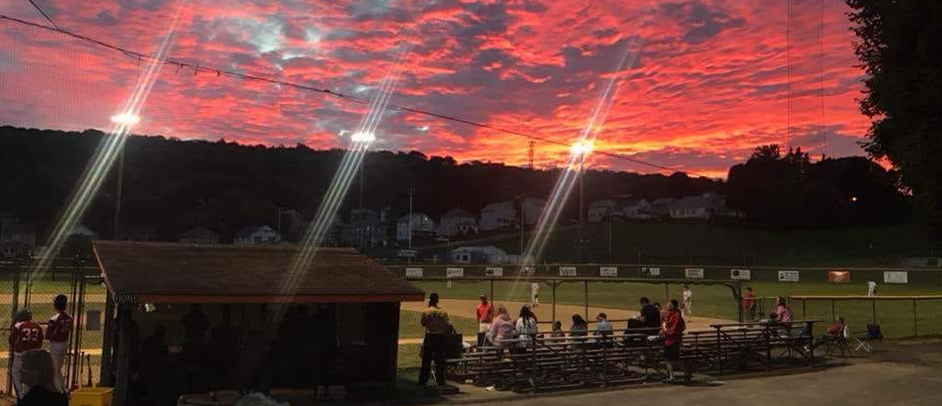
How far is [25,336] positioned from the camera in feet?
33.8

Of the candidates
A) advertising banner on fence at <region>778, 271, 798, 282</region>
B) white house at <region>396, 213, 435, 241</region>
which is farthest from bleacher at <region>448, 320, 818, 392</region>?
white house at <region>396, 213, 435, 241</region>

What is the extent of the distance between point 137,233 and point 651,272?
363ft

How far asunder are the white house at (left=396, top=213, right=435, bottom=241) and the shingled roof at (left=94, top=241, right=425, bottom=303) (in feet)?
479

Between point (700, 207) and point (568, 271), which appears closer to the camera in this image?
point (568, 271)

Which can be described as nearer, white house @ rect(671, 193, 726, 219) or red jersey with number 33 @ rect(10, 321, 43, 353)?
red jersey with number 33 @ rect(10, 321, 43, 353)

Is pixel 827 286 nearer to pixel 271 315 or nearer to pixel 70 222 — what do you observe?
pixel 271 315

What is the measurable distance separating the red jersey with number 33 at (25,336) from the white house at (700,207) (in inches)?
5908

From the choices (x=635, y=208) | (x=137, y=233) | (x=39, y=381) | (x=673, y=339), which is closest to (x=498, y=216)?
(x=635, y=208)

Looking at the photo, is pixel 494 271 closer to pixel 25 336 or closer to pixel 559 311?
pixel 559 311

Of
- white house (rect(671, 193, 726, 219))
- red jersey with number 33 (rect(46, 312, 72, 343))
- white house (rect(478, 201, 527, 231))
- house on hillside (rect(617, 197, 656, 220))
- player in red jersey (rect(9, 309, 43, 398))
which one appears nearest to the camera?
player in red jersey (rect(9, 309, 43, 398))

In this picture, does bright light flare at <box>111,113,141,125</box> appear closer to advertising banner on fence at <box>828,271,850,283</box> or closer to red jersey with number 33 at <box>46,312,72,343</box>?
red jersey with number 33 at <box>46,312,72,343</box>

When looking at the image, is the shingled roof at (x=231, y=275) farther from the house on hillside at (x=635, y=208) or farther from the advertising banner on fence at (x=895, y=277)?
the house on hillside at (x=635, y=208)

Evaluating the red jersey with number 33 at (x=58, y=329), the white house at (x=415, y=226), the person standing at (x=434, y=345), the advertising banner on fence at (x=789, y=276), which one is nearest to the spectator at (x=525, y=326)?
the person standing at (x=434, y=345)

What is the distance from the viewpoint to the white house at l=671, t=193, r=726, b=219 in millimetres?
154625
